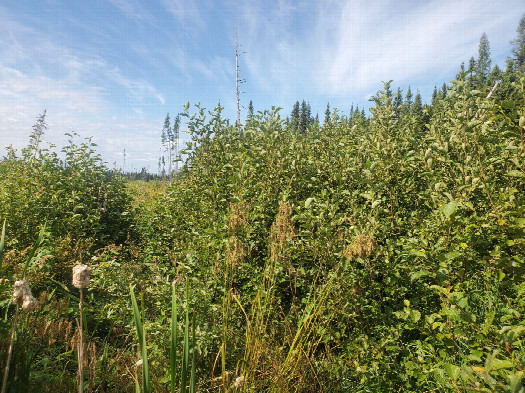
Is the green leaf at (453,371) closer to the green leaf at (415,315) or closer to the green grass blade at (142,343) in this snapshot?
the green leaf at (415,315)

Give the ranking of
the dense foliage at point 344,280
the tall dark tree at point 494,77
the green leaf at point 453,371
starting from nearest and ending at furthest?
the green leaf at point 453,371 < the dense foliage at point 344,280 < the tall dark tree at point 494,77

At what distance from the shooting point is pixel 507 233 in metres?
2.15

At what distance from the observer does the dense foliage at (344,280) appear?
1.96 m

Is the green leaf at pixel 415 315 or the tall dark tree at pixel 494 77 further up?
the tall dark tree at pixel 494 77

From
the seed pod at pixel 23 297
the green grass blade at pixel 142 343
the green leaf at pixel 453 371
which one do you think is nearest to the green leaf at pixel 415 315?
the green leaf at pixel 453 371

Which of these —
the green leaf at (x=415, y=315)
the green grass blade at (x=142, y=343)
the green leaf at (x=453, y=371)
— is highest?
the green grass blade at (x=142, y=343)

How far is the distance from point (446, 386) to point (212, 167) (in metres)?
3.69

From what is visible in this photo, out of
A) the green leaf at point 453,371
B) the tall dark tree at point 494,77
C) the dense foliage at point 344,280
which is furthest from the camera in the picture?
the tall dark tree at point 494,77

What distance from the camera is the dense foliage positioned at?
196 centimetres

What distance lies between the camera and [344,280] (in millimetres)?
2551

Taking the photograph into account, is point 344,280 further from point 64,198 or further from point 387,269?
point 64,198

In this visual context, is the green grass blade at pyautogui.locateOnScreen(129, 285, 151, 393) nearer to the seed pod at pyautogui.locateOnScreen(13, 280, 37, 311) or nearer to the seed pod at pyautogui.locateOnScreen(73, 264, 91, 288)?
the seed pod at pyautogui.locateOnScreen(73, 264, 91, 288)

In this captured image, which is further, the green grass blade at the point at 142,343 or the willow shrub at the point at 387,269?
the willow shrub at the point at 387,269

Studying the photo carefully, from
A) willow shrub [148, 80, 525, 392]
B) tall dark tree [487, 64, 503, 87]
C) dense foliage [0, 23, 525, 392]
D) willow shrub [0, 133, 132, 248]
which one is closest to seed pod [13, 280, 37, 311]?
dense foliage [0, 23, 525, 392]
